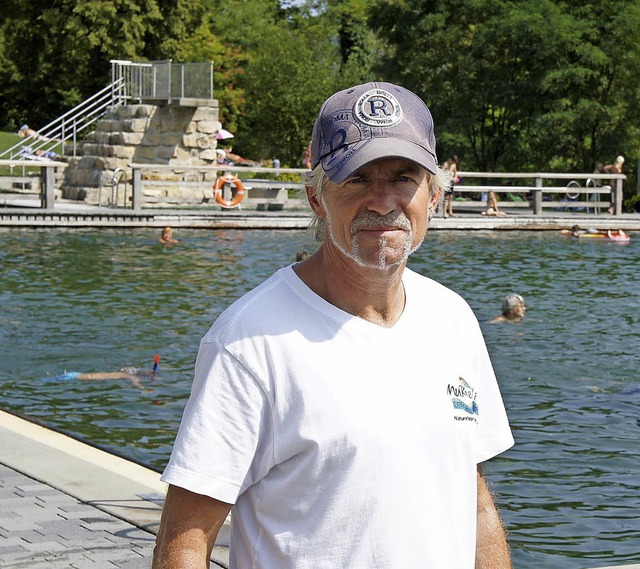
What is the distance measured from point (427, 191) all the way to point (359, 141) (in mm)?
227

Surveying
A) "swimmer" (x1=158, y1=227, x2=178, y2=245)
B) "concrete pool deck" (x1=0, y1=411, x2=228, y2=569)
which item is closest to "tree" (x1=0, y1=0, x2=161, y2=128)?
"swimmer" (x1=158, y1=227, x2=178, y2=245)

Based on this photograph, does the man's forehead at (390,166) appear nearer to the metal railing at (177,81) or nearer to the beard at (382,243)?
the beard at (382,243)

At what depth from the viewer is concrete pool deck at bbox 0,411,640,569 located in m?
5.71

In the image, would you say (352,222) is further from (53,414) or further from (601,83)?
(601,83)

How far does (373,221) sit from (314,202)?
0.22 metres

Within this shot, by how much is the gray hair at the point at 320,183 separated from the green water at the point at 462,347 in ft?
16.5

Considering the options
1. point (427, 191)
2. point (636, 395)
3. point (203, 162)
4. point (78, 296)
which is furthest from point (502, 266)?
point (427, 191)

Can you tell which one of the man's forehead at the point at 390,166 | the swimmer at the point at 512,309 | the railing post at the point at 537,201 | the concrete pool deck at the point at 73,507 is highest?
the man's forehead at the point at 390,166

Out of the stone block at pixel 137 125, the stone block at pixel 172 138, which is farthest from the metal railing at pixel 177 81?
the stone block at pixel 172 138

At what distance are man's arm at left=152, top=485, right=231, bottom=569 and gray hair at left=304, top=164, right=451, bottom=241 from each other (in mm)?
707

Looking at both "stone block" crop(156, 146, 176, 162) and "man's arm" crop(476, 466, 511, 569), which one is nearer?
"man's arm" crop(476, 466, 511, 569)

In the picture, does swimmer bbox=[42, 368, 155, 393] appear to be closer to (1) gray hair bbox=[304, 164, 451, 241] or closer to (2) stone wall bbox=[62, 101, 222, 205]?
(1) gray hair bbox=[304, 164, 451, 241]

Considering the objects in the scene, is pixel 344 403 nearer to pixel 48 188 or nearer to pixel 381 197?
pixel 381 197

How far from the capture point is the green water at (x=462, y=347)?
8875 millimetres
